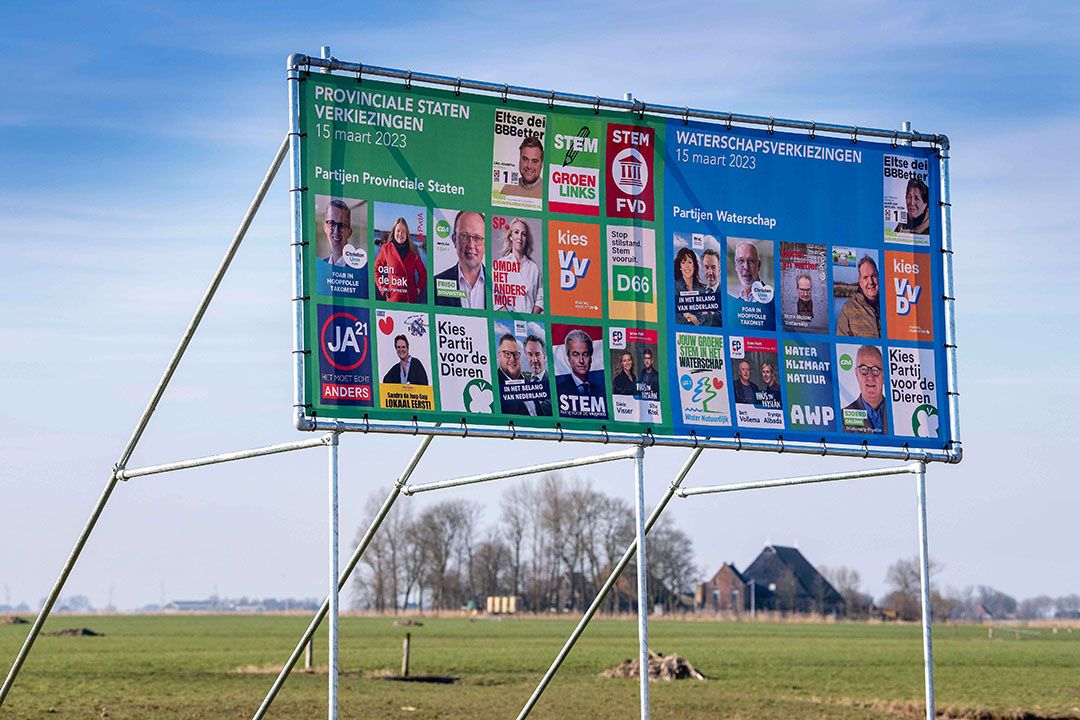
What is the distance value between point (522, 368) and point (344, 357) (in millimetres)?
1909

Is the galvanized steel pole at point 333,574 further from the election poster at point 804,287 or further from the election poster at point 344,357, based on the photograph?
the election poster at point 804,287

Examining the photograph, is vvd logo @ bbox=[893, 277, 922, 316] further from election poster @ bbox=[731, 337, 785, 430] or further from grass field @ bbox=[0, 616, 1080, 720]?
grass field @ bbox=[0, 616, 1080, 720]

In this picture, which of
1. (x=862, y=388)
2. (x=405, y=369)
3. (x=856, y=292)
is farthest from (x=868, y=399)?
(x=405, y=369)

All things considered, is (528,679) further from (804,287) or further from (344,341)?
(344,341)

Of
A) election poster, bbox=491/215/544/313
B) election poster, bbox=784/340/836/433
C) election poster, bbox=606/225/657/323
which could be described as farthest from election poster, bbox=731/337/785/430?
election poster, bbox=491/215/544/313

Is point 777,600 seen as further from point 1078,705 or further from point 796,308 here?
point 796,308

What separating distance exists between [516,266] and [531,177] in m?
0.98

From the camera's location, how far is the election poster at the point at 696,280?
16.0 metres

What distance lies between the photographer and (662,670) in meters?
40.5

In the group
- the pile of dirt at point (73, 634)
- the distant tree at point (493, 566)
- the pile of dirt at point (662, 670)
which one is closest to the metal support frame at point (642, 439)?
the pile of dirt at point (662, 670)

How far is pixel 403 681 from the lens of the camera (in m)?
40.2

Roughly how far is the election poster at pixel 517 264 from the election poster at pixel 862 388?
3.65 metres

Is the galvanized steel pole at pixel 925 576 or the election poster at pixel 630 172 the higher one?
the election poster at pixel 630 172

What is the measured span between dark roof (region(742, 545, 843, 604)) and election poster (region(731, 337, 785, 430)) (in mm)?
139638
